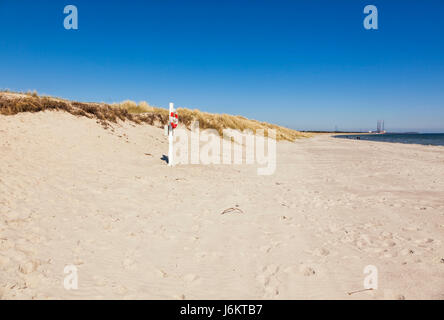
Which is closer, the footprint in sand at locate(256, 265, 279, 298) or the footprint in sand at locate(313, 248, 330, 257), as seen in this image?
the footprint in sand at locate(256, 265, 279, 298)

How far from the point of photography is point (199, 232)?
450cm

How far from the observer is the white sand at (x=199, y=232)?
9.80 ft

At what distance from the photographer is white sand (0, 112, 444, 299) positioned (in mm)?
2986

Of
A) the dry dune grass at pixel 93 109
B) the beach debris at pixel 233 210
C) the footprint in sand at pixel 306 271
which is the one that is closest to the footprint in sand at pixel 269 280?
the footprint in sand at pixel 306 271

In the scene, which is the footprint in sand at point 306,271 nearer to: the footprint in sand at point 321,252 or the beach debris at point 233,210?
the footprint in sand at point 321,252

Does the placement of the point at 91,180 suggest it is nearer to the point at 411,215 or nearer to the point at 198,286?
the point at 198,286

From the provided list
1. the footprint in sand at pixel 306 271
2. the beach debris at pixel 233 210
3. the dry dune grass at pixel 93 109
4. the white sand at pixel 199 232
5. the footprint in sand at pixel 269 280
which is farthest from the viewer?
the dry dune grass at pixel 93 109

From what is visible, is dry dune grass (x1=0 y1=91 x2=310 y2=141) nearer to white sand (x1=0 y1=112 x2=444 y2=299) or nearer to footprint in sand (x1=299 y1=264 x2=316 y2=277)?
white sand (x1=0 y1=112 x2=444 y2=299)

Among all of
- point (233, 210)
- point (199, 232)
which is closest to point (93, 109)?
point (233, 210)

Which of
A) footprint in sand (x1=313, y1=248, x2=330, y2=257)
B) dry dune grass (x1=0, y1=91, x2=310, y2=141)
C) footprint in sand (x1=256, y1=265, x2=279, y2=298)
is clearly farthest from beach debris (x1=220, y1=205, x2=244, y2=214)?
dry dune grass (x1=0, y1=91, x2=310, y2=141)

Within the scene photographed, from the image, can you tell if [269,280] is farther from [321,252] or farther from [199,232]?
[199,232]
